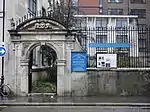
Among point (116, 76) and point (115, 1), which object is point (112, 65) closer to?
point (116, 76)

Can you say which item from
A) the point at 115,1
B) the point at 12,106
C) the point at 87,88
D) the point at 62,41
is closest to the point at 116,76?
the point at 87,88

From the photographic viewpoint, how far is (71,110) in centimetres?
1370

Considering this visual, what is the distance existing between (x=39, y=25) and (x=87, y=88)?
15.4ft

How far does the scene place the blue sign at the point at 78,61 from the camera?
1905 cm

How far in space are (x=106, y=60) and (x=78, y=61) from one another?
169cm

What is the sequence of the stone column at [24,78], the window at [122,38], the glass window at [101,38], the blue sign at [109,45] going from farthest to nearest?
1. the window at [122,38]
2. the glass window at [101,38]
3. the blue sign at [109,45]
4. the stone column at [24,78]

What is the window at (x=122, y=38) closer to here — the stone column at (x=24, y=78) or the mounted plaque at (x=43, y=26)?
the mounted plaque at (x=43, y=26)

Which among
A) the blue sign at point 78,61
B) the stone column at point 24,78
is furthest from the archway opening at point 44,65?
the blue sign at point 78,61

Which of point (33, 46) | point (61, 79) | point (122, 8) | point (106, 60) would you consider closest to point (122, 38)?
point (106, 60)

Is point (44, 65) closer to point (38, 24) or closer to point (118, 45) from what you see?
point (38, 24)

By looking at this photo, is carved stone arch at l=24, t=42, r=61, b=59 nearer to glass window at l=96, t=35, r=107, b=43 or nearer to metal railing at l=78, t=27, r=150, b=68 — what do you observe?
metal railing at l=78, t=27, r=150, b=68

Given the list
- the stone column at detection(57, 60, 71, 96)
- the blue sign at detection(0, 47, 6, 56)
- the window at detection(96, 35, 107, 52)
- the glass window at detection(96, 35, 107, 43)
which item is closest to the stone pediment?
the blue sign at detection(0, 47, 6, 56)

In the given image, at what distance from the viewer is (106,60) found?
19.3 metres

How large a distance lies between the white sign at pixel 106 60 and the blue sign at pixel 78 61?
87cm
